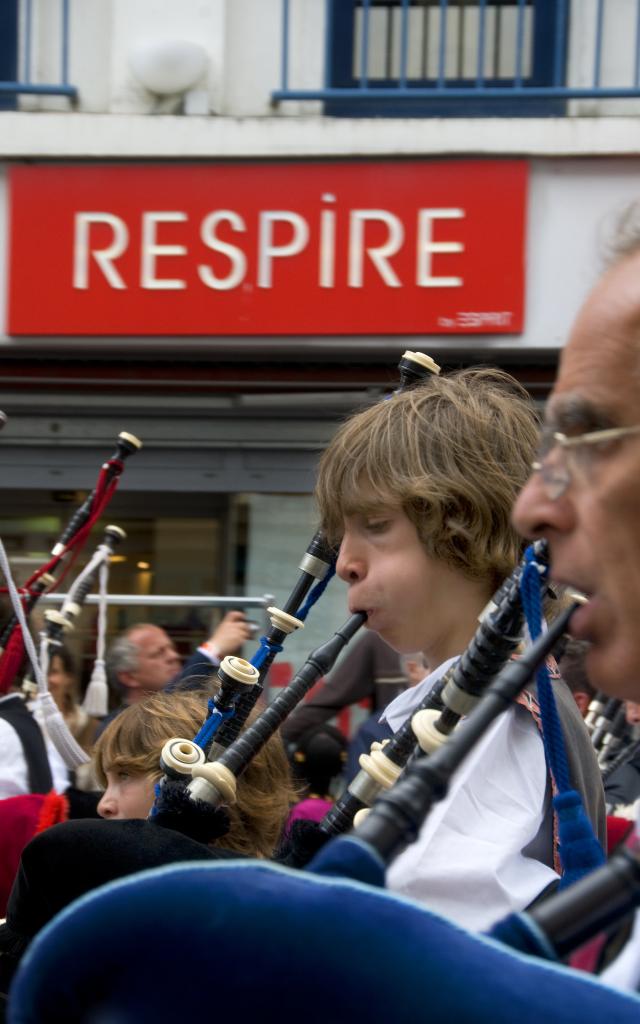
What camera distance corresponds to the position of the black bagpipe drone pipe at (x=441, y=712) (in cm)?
138

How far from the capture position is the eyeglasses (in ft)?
3.37

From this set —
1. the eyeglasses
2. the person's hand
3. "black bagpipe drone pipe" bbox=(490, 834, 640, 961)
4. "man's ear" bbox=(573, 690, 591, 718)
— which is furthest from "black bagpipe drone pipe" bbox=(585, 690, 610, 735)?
"black bagpipe drone pipe" bbox=(490, 834, 640, 961)

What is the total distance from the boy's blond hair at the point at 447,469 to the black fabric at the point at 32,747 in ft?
6.25

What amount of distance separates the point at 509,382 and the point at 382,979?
1.39 m

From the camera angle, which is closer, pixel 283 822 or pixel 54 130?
pixel 283 822

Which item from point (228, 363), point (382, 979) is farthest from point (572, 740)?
point (228, 363)

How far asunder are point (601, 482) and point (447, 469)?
0.76 meters

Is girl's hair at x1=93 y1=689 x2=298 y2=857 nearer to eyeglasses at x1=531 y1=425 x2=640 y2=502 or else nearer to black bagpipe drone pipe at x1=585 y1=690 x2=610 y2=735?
eyeglasses at x1=531 y1=425 x2=640 y2=502

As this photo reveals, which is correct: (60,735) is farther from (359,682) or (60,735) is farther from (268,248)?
(268,248)

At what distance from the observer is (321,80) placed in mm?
6773

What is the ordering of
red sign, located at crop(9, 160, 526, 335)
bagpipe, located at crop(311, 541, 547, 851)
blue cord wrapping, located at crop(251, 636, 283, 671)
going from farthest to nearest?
1. red sign, located at crop(9, 160, 526, 335)
2. blue cord wrapping, located at crop(251, 636, 283, 671)
3. bagpipe, located at crop(311, 541, 547, 851)

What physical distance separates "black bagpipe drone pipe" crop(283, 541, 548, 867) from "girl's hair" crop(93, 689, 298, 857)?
641mm

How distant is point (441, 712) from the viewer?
140cm

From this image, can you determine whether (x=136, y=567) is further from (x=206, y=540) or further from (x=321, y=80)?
(x=321, y=80)
